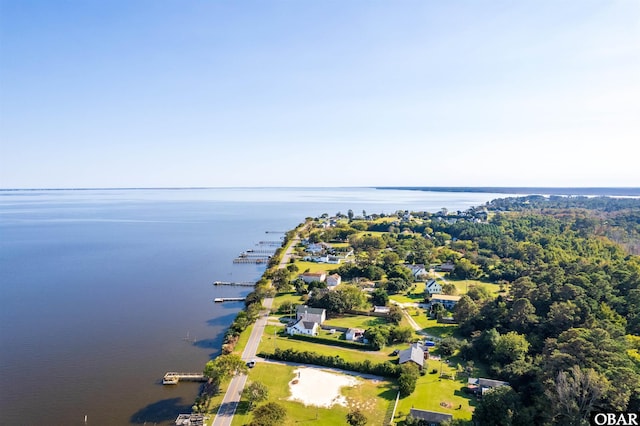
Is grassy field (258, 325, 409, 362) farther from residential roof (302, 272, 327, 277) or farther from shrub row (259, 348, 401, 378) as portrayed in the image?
residential roof (302, 272, 327, 277)

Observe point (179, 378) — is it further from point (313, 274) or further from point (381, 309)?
point (313, 274)

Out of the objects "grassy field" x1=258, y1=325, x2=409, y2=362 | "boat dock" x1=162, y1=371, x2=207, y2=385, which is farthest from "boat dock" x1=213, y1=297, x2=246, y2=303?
"boat dock" x1=162, y1=371, x2=207, y2=385

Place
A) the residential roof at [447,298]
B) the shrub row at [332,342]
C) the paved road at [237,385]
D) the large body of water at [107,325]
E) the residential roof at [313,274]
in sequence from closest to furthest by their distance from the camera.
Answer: the paved road at [237,385] < the large body of water at [107,325] < the shrub row at [332,342] < the residential roof at [447,298] < the residential roof at [313,274]

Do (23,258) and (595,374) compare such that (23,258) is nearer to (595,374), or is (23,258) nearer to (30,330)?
(30,330)

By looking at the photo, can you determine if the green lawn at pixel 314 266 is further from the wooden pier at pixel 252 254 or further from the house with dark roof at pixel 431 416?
the house with dark roof at pixel 431 416

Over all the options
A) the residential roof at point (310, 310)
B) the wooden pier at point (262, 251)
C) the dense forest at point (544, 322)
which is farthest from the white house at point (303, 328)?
the wooden pier at point (262, 251)

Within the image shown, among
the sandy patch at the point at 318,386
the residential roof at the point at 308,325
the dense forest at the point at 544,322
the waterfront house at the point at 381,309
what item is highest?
the dense forest at the point at 544,322

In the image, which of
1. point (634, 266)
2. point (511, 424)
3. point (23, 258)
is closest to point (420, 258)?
point (634, 266)
